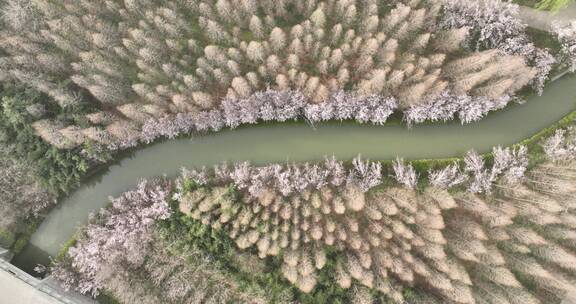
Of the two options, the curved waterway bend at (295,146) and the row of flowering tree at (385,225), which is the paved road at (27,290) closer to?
the row of flowering tree at (385,225)

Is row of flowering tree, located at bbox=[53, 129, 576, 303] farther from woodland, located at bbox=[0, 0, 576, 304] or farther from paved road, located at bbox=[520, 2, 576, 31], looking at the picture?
paved road, located at bbox=[520, 2, 576, 31]

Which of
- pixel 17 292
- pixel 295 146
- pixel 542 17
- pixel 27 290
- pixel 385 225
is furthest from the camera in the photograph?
pixel 295 146

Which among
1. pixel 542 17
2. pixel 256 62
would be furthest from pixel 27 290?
pixel 542 17

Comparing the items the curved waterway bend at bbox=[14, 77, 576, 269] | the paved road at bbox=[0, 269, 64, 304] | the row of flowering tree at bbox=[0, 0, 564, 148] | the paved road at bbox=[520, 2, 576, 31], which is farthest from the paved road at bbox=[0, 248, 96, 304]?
the paved road at bbox=[520, 2, 576, 31]

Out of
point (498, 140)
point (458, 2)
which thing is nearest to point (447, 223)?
point (498, 140)

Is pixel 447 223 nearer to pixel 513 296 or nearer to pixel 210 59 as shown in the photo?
pixel 513 296

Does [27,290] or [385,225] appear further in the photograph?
[27,290]

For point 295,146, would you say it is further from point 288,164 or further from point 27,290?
point 27,290
